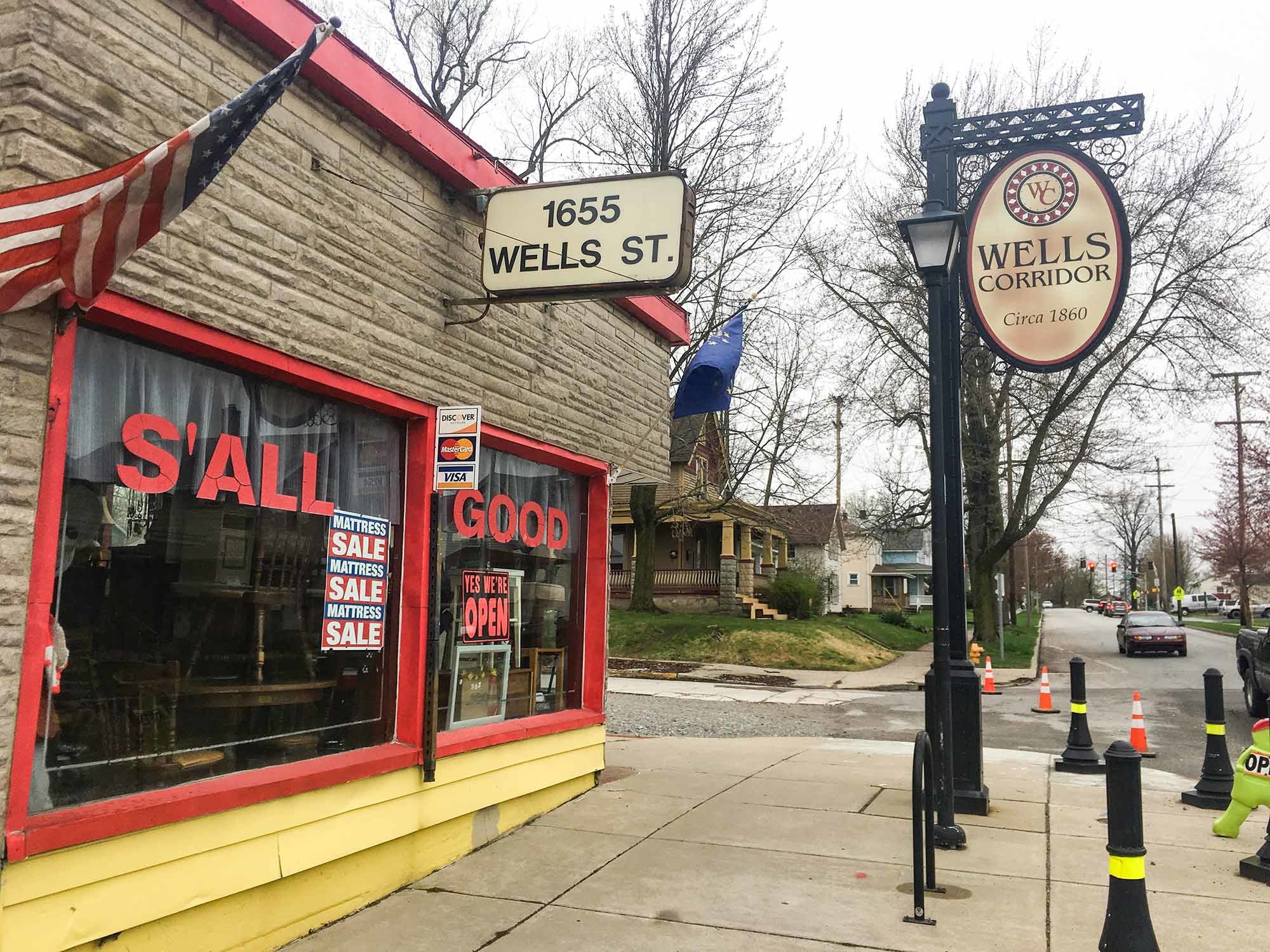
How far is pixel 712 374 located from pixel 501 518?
245 cm

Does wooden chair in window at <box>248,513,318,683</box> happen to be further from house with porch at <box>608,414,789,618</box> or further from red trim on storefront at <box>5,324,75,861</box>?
house with porch at <box>608,414,789,618</box>

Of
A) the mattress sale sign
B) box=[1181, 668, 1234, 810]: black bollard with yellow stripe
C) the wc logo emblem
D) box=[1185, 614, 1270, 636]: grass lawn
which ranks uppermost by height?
the wc logo emblem

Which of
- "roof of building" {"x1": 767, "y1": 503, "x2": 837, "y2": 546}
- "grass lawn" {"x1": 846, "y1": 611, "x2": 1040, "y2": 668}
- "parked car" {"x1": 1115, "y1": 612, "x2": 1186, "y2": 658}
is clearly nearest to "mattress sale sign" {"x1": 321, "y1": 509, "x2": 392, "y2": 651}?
"grass lawn" {"x1": 846, "y1": 611, "x2": 1040, "y2": 668}

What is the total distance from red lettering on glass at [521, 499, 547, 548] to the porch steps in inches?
1000

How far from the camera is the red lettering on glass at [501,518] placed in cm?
712

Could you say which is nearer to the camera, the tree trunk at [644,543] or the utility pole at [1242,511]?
the tree trunk at [644,543]

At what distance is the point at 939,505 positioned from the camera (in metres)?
7.57

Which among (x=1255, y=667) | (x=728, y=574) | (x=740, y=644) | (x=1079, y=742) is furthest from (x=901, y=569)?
(x=1079, y=742)

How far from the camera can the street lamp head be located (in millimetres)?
7117

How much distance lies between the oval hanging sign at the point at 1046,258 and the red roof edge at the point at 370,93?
166 inches

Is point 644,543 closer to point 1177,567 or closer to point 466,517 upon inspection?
point 466,517

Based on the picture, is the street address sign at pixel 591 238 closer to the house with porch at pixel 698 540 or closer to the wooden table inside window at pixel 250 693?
the wooden table inside window at pixel 250 693

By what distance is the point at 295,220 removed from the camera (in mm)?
4898

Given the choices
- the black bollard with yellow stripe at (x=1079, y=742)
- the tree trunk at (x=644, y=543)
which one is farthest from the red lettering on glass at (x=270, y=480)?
the tree trunk at (x=644, y=543)
